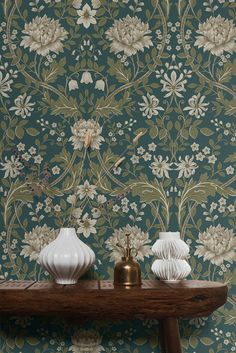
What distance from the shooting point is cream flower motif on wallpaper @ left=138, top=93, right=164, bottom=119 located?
1.84 meters

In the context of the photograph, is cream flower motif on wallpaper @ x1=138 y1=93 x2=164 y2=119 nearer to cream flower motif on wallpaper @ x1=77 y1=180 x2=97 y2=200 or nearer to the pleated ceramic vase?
cream flower motif on wallpaper @ x1=77 y1=180 x2=97 y2=200

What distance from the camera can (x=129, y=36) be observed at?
187 centimetres

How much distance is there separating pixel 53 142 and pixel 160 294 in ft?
2.20

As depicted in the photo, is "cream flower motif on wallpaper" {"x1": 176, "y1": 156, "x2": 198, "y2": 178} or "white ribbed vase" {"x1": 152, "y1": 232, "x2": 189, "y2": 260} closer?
"white ribbed vase" {"x1": 152, "y1": 232, "x2": 189, "y2": 260}

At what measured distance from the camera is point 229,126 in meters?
1.83

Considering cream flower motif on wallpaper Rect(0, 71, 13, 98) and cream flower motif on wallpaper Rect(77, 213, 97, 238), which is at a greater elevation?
cream flower motif on wallpaper Rect(0, 71, 13, 98)

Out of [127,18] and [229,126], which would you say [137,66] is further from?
[229,126]

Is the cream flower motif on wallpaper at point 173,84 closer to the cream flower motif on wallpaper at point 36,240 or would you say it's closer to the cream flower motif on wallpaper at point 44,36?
the cream flower motif on wallpaper at point 44,36

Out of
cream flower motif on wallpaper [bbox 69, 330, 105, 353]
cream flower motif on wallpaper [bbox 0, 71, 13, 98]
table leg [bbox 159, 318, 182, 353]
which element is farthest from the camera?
cream flower motif on wallpaper [bbox 0, 71, 13, 98]

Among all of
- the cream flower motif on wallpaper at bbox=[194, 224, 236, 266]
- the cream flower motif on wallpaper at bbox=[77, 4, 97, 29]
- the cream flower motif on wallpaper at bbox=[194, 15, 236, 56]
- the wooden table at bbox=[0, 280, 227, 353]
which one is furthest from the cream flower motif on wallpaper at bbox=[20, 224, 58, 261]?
the cream flower motif on wallpaper at bbox=[194, 15, 236, 56]

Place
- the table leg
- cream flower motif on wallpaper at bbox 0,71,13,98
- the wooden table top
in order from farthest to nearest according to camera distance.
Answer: cream flower motif on wallpaper at bbox 0,71,13,98
the table leg
the wooden table top

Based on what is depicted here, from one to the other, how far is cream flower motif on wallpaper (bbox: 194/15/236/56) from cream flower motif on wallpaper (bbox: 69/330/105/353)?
1.08 metres

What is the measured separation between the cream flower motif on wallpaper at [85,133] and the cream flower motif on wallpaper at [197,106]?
0.33 meters

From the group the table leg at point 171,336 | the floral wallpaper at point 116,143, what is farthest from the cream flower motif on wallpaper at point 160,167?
the table leg at point 171,336
